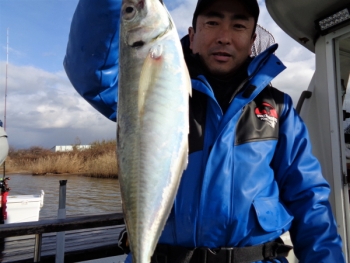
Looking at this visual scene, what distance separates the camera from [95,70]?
196 centimetres

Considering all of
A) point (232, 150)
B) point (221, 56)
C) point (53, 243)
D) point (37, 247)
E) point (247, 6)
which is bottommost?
point (53, 243)

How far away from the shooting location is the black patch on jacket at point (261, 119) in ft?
6.27

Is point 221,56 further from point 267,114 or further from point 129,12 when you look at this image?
point 129,12

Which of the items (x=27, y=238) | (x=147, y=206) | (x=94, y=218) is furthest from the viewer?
(x=27, y=238)

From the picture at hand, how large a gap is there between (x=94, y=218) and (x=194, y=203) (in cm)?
273

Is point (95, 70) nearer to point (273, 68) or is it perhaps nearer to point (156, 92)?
point (156, 92)

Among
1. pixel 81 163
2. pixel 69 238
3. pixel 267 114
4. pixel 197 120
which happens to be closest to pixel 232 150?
pixel 197 120

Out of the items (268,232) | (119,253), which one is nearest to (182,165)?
(268,232)

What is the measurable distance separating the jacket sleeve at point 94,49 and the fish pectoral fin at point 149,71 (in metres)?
0.54

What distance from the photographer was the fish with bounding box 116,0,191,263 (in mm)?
1456

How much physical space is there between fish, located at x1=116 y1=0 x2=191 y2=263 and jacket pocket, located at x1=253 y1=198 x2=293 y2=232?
56cm

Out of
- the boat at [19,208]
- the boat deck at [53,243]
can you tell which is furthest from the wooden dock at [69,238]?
the boat at [19,208]

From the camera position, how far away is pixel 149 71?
1.50 meters

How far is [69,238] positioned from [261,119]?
7698mm
